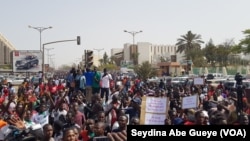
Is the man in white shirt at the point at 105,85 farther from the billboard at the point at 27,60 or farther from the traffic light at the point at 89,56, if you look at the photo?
the billboard at the point at 27,60

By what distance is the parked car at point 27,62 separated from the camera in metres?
47.1

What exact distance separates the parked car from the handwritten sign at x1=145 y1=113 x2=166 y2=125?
130 ft

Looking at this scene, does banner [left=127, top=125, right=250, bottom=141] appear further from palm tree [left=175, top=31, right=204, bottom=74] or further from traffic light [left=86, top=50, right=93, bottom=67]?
palm tree [left=175, top=31, right=204, bottom=74]

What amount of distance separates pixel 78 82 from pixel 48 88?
2310 millimetres

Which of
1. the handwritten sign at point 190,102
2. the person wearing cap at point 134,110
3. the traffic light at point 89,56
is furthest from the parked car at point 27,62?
the handwritten sign at point 190,102

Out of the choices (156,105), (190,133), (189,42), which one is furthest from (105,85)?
(189,42)

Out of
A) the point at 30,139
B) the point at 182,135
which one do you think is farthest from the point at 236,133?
the point at 30,139

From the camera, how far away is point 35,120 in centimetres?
941

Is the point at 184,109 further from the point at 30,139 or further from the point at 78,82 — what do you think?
the point at 78,82

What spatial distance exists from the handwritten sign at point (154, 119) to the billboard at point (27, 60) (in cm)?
3902

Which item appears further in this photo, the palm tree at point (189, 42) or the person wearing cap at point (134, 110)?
the palm tree at point (189, 42)

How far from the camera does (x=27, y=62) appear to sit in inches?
1903

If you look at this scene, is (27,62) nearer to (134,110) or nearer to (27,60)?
(27,60)

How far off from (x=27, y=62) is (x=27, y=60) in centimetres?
22
